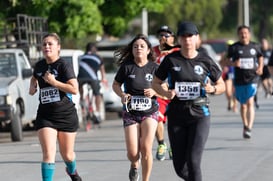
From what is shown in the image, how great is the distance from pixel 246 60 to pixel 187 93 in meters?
8.19

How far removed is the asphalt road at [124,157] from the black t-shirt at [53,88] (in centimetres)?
189

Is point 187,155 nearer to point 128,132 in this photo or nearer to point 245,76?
point 128,132

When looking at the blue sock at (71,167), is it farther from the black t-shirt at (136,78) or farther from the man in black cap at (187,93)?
the man in black cap at (187,93)

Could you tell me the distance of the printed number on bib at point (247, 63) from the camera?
1720 centimetres

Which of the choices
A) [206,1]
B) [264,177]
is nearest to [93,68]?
[264,177]

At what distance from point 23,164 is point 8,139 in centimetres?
569

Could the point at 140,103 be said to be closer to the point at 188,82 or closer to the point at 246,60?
the point at 188,82

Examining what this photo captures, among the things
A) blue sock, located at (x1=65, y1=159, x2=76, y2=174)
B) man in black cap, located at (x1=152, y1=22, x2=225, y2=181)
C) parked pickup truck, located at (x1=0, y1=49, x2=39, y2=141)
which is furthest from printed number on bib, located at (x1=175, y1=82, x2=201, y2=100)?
parked pickup truck, located at (x1=0, y1=49, x2=39, y2=141)

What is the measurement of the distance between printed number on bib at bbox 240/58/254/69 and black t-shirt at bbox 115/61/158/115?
6106 mm

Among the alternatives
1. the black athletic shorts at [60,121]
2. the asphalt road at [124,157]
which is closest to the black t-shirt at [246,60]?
the asphalt road at [124,157]

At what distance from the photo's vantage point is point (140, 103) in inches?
439

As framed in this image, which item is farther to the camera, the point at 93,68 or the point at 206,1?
the point at 206,1

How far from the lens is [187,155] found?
29.8 feet

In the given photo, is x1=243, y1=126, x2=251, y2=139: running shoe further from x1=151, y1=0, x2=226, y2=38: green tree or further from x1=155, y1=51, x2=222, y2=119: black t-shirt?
x1=151, y1=0, x2=226, y2=38: green tree
